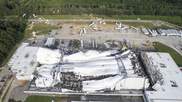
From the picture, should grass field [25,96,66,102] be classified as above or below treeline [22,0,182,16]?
below

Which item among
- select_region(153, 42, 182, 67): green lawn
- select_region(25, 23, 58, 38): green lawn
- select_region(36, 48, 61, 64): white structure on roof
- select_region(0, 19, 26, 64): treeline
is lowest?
select_region(153, 42, 182, 67): green lawn

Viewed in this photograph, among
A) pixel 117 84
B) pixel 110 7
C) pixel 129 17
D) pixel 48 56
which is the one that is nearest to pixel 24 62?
pixel 48 56

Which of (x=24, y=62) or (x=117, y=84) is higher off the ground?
(x=24, y=62)

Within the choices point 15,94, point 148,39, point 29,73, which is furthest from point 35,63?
point 148,39

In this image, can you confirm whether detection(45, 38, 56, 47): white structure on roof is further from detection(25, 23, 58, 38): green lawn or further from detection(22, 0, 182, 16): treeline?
detection(22, 0, 182, 16): treeline

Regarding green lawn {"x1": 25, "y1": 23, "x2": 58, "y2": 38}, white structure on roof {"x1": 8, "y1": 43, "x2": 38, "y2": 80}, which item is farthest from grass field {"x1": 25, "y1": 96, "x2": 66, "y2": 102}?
green lawn {"x1": 25, "y1": 23, "x2": 58, "y2": 38}

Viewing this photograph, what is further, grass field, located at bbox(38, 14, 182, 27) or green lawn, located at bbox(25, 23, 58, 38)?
grass field, located at bbox(38, 14, 182, 27)

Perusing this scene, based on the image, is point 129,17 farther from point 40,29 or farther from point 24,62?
point 24,62
